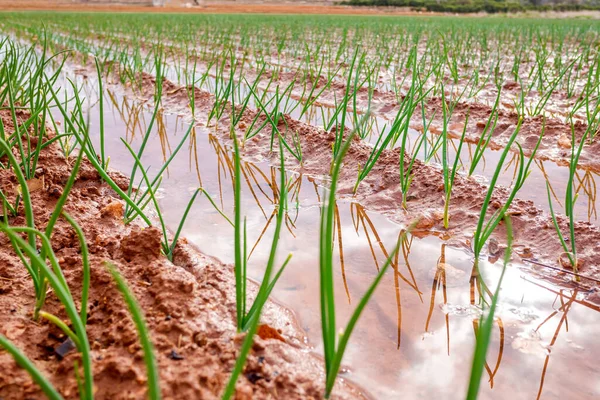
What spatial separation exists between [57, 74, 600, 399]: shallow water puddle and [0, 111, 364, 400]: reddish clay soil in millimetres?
116

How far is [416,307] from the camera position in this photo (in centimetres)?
130

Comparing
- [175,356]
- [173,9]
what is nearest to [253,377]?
[175,356]

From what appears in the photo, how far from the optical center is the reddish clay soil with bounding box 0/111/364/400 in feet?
2.82

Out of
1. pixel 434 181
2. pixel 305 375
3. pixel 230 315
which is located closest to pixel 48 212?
pixel 230 315

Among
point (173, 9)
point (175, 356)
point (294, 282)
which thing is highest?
point (173, 9)

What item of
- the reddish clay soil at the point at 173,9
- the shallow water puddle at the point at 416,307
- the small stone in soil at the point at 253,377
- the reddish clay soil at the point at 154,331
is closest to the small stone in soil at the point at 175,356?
the reddish clay soil at the point at 154,331

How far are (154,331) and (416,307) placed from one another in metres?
0.66

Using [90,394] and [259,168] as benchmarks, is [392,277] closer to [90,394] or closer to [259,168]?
[90,394]

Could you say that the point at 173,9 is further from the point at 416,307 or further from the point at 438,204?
the point at 416,307

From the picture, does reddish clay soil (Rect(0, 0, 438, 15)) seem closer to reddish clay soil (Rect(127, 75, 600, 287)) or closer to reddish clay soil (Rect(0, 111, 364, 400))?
reddish clay soil (Rect(127, 75, 600, 287))

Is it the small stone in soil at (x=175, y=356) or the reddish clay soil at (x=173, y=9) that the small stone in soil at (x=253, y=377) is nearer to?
the small stone in soil at (x=175, y=356)

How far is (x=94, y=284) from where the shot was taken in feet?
3.91

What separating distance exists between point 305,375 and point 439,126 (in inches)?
104

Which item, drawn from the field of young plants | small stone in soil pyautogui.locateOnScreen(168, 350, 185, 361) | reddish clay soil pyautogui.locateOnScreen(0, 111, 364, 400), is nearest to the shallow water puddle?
the field of young plants
